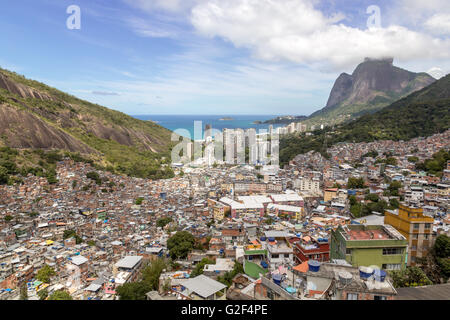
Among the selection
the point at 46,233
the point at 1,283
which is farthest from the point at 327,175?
the point at 1,283

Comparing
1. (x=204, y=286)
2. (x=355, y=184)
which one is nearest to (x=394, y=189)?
(x=355, y=184)

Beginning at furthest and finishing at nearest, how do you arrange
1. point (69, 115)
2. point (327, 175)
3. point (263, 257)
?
1. point (69, 115)
2. point (327, 175)
3. point (263, 257)

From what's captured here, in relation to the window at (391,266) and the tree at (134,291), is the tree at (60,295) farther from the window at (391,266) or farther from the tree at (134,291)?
the window at (391,266)

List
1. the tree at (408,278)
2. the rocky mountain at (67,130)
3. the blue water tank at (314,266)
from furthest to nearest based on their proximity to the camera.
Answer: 1. the rocky mountain at (67,130)
2. the tree at (408,278)
3. the blue water tank at (314,266)

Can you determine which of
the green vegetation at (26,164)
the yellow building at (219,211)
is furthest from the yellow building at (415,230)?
the green vegetation at (26,164)
